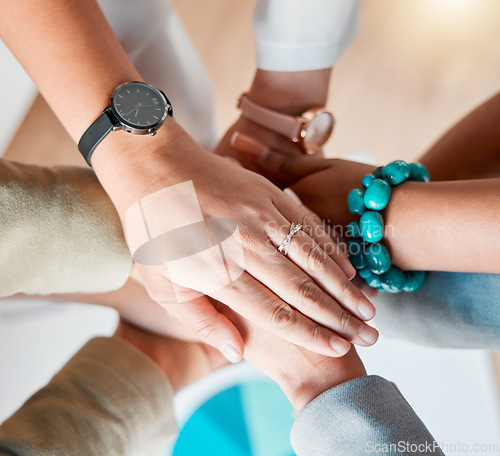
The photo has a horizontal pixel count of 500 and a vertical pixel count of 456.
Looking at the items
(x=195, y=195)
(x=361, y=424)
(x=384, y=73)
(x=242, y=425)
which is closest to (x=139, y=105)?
(x=195, y=195)

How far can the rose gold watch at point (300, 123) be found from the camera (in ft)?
2.50

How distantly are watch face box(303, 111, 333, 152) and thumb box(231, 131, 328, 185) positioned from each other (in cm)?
3

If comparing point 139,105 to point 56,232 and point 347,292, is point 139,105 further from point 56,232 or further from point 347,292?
point 347,292

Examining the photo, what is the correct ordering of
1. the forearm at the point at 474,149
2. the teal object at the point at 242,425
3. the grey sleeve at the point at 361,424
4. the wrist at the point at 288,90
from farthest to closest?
the teal object at the point at 242,425
the wrist at the point at 288,90
the forearm at the point at 474,149
the grey sleeve at the point at 361,424

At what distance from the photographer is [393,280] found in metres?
0.59

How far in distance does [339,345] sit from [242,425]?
0.58 metres

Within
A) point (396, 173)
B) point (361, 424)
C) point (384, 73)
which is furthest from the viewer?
point (384, 73)

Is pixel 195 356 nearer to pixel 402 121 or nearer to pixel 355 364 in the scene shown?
pixel 355 364

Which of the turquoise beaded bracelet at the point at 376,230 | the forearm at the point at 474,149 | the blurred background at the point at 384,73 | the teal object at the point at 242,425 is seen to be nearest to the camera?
the turquoise beaded bracelet at the point at 376,230

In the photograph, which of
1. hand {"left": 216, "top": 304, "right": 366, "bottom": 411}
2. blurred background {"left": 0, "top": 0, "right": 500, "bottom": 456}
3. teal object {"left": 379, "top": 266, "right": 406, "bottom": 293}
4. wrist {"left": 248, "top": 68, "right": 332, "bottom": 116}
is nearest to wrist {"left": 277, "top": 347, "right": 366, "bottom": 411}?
hand {"left": 216, "top": 304, "right": 366, "bottom": 411}

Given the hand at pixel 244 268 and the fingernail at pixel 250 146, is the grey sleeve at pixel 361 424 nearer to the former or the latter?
the hand at pixel 244 268

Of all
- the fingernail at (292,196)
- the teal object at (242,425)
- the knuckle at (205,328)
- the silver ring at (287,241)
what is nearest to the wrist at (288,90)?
the fingernail at (292,196)

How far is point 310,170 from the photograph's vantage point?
2.39 feet

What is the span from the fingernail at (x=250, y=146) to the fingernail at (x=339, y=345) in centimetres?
36
